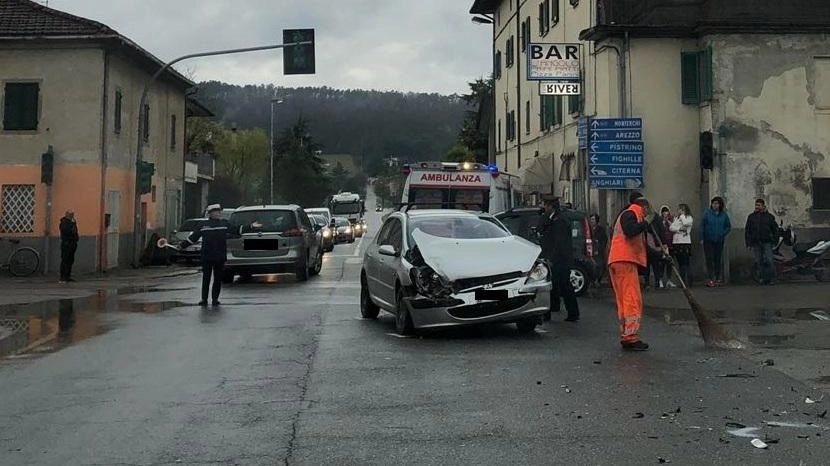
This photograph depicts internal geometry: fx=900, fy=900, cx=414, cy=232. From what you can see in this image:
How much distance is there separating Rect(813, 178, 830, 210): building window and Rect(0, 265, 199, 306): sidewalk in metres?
15.7

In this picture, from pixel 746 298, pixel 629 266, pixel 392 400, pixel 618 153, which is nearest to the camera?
pixel 392 400

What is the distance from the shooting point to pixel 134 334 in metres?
11.6

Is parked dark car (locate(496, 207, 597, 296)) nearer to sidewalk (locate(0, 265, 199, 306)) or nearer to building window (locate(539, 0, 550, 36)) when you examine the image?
sidewalk (locate(0, 265, 199, 306))

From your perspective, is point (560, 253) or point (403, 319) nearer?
point (403, 319)

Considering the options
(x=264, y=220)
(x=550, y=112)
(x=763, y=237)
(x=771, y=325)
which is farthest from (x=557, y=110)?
(x=771, y=325)

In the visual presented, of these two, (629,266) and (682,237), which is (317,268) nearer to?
(682,237)

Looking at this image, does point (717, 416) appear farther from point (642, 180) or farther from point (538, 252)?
point (642, 180)

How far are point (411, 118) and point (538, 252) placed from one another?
6889 cm

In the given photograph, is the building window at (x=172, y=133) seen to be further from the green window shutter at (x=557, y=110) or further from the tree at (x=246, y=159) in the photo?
the tree at (x=246, y=159)

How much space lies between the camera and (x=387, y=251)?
1164 centimetres

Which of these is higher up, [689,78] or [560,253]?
[689,78]

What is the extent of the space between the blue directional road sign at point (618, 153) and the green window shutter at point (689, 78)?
243 centimetres

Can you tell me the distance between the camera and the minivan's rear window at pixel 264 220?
19.7 meters

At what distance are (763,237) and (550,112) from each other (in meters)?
12.0
